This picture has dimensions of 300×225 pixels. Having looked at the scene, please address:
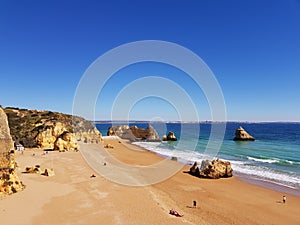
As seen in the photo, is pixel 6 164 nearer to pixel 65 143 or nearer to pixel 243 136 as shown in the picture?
pixel 65 143

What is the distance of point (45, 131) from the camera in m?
44.0

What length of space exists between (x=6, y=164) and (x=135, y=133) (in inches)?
2470

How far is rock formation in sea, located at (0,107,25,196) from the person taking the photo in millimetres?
15750

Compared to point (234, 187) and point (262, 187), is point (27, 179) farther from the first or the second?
point (262, 187)

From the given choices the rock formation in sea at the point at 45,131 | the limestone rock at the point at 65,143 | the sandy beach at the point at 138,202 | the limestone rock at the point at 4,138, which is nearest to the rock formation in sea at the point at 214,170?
the sandy beach at the point at 138,202

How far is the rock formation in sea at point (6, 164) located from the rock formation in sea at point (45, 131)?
22819mm

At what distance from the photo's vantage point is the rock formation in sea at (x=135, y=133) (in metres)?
73.9

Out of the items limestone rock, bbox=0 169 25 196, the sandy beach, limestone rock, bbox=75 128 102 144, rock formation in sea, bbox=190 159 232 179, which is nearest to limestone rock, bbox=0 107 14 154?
limestone rock, bbox=0 169 25 196

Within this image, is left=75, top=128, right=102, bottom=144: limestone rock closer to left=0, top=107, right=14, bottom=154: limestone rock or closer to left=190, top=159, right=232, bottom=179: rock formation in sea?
left=190, top=159, right=232, bottom=179: rock formation in sea

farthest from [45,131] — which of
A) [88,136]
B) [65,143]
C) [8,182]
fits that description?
[8,182]

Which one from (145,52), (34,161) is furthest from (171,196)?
(34,161)

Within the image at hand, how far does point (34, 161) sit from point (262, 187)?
25.6 metres

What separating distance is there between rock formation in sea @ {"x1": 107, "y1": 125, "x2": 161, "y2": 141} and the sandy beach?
49.8m

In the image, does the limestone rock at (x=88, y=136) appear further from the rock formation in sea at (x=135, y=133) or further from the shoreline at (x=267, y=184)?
the shoreline at (x=267, y=184)
